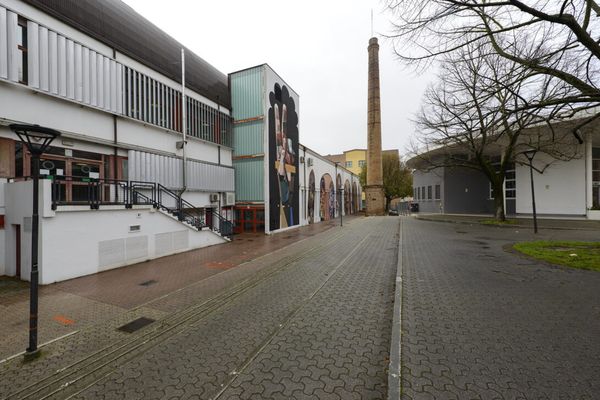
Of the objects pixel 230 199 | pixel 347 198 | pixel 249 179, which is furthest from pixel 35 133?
pixel 347 198

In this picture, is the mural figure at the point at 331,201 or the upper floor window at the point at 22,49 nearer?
the upper floor window at the point at 22,49

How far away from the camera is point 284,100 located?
21.0 metres

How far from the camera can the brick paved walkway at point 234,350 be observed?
303 centimetres

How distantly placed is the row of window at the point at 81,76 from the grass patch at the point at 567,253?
17.4 m

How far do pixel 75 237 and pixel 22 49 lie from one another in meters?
6.42

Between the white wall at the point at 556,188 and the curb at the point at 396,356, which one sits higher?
the white wall at the point at 556,188

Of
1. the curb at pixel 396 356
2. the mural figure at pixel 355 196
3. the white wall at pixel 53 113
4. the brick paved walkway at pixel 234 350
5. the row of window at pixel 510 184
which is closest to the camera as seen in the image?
the curb at pixel 396 356

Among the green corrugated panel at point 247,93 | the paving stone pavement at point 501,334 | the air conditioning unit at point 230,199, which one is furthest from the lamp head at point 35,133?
the green corrugated panel at point 247,93

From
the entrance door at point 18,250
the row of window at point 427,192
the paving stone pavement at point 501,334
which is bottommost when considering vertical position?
the paving stone pavement at point 501,334

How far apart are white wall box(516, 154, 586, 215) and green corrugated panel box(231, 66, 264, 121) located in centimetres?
2548

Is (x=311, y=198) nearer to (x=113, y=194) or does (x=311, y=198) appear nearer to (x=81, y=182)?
(x=113, y=194)

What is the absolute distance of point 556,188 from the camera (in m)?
23.3

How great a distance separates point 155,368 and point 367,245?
10.9 meters

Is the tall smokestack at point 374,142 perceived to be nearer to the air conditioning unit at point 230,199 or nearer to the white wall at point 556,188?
the white wall at point 556,188
